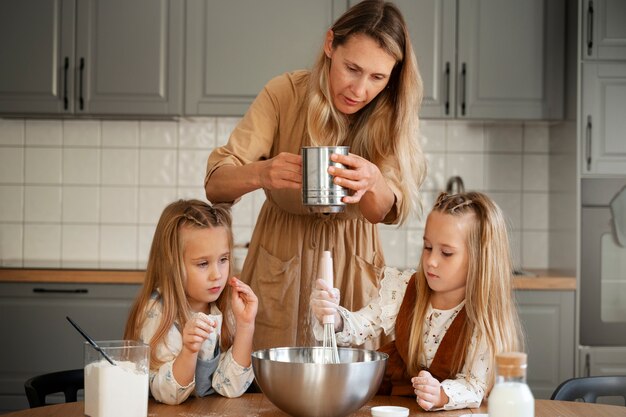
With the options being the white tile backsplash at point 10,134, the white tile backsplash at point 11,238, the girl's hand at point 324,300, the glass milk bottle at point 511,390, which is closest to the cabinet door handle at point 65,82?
the white tile backsplash at point 10,134

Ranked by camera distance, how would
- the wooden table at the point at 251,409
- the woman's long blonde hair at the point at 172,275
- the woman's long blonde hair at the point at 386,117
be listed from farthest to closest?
the woman's long blonde hair at the point at 386,117 < the woman's long blonde hair at the point at 172,275 < the wooden table at the point at 251,409

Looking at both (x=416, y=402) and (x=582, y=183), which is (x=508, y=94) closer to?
(x=582, y=183)

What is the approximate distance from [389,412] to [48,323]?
7.87 ft

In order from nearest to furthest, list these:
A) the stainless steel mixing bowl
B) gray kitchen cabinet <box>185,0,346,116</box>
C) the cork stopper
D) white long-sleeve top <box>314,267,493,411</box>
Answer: the cork stopper < the stainless steel mixing bowl < white long-sleeve top <box>314,267,493,411</box> < gray kitchen cabinet <box>185,0,346,116</box>

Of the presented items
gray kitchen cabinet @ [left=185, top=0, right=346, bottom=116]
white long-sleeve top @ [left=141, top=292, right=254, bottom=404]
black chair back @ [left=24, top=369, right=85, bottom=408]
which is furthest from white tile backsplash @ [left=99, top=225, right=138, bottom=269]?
white long-sleeve top @ [left=141, top=292, right=254, bottom=404]

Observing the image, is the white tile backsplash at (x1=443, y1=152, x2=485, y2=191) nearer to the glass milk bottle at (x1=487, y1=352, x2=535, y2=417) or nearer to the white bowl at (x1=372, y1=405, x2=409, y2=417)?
the white bowl at (x1=372, y1=405, x2=409, y2=417)

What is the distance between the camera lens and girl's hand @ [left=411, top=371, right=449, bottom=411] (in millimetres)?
1581

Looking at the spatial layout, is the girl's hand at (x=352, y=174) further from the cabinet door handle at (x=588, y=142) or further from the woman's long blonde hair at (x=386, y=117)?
the cabinet door handle at (x=588, y=142)

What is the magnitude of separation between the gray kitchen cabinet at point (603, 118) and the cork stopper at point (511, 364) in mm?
2587

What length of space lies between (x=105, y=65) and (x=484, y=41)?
161 cm

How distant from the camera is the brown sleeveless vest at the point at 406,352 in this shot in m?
1.77

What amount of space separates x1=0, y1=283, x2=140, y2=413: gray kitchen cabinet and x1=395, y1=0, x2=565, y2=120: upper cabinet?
5.00 feet

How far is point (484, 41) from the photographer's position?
12.2ft

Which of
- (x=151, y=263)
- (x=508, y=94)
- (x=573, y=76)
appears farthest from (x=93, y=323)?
(x=573, y=76)
